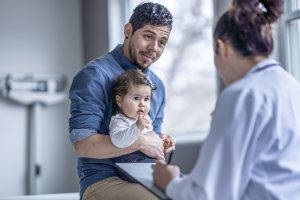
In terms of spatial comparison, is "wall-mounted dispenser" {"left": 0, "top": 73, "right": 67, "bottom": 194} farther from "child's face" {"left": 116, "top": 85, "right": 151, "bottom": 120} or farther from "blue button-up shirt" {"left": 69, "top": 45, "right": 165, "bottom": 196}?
"child's face" {"left": 116, "top": 85, "right": 151, "bottom": 120}

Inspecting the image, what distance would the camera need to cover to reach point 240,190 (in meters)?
1.02

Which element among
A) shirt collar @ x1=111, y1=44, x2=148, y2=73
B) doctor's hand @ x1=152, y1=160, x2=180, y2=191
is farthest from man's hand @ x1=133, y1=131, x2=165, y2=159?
doctor's hand @ x1=152, y1=160, x2=180, y2=191

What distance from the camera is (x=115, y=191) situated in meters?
1.55

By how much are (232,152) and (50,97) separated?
9.58 ft

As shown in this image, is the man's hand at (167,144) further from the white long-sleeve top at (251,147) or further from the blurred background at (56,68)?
the blurred background at (56,68)

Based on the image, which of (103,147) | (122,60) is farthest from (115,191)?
(122,60)

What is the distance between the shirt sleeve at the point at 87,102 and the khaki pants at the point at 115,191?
18cm

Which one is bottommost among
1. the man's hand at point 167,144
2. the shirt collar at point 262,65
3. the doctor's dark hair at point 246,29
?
the man's hand at point 167,144

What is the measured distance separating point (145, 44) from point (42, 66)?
2.17 m

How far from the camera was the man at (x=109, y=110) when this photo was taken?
1.57 metres

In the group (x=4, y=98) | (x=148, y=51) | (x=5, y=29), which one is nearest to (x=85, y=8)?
(x=5, y=29)

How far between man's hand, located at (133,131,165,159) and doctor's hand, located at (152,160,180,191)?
406 millimetres

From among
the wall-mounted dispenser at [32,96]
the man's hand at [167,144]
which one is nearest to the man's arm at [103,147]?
the man's hand at [167,144]

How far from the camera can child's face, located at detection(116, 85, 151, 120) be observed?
1.66 m
